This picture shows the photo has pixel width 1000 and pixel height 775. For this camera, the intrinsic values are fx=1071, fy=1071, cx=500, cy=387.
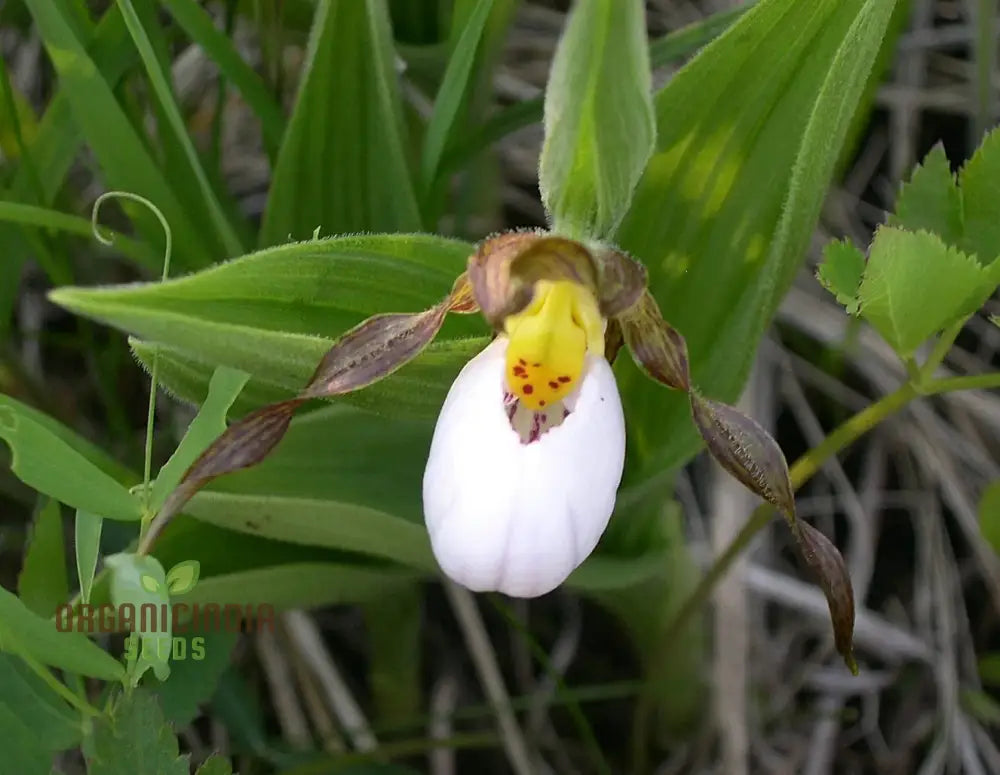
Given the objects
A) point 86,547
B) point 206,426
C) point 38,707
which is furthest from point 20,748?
point 206,426

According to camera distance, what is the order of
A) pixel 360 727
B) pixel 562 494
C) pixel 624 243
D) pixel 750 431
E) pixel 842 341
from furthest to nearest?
pixel 842 341 → pixel 360 727 → pixel 624 243 → pixel 750 431 → pixel 562 494

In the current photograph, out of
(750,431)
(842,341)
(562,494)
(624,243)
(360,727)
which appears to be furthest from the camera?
(842,341)

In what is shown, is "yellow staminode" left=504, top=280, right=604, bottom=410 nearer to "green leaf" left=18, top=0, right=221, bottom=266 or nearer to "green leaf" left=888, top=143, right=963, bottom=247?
"green leaf" left=888, top=143, right=963, bottom=247

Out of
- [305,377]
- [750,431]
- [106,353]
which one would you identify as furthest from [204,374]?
[106,353]

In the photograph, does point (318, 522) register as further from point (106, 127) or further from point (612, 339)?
point (106, 127)

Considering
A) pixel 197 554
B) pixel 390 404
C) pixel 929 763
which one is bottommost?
pixel 929 763

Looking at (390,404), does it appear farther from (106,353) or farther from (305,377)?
(106,353)

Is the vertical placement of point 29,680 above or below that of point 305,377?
below
